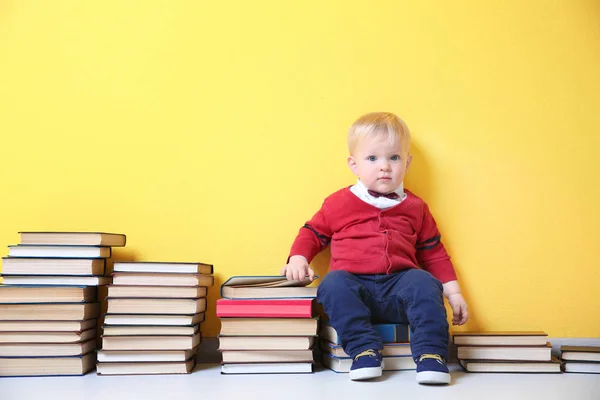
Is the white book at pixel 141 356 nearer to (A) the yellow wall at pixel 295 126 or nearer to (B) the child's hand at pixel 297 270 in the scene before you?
(A) the yellow wall at pixel 295 126

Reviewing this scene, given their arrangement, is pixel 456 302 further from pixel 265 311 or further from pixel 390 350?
pixel 265 311

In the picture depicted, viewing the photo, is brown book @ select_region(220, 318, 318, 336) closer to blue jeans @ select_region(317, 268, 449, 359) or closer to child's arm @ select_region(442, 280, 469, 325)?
blue jeans @ select_region(317, 268, 449, 359)

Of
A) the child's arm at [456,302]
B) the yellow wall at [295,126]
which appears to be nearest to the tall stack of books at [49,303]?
the yellow wall at [295,126]

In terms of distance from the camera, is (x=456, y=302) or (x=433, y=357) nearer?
(x=433, y=357)

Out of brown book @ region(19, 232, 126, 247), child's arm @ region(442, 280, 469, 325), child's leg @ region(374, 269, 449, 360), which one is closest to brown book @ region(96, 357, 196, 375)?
brown book @ region(19, 232, 126, 247)

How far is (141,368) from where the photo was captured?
1.49 meters

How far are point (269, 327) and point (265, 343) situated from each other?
0.04 m

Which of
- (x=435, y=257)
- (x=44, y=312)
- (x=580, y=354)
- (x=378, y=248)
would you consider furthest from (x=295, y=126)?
(x=580, y=354)

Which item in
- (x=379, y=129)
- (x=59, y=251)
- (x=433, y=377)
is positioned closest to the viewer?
(x=433, y=377)

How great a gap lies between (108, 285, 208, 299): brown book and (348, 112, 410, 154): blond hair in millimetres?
663

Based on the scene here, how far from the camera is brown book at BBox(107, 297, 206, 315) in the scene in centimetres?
151

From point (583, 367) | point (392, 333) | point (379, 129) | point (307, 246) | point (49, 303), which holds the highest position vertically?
point (379, 129)

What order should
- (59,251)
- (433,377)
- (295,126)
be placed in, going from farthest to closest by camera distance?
1. (295,126)
2. (59,251)
3. (433,377)

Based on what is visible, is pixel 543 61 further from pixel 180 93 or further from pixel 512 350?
pixel 180 93
